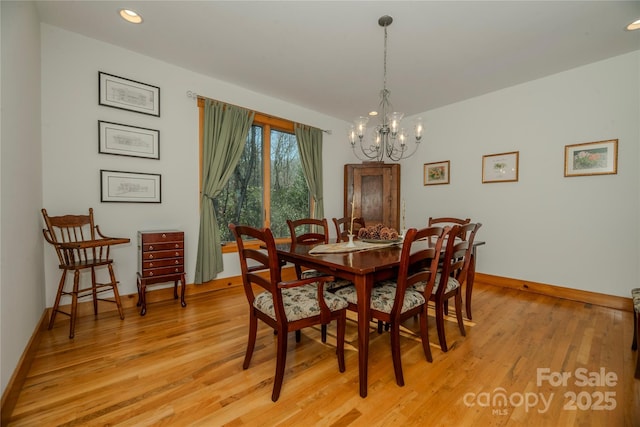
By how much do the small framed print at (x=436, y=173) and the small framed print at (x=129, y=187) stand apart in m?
3.95

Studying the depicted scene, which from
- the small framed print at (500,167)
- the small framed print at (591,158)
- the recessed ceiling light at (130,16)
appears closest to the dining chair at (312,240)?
the recessed ceiling light at (130,16)

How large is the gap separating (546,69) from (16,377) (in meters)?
5.36

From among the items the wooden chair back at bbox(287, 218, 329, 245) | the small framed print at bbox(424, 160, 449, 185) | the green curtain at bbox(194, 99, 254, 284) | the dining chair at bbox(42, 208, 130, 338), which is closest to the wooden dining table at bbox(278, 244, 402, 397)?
the wooden chair back at bbox(287, 218, 329, 245)

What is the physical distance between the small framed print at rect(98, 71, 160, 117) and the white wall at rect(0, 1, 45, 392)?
48 cm

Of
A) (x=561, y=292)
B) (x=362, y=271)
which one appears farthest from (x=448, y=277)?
(x=561, y=292)

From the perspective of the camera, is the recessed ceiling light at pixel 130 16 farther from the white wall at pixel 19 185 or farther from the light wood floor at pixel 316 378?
the light wood floor at pixel 316 378

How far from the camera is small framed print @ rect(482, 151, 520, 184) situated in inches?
147

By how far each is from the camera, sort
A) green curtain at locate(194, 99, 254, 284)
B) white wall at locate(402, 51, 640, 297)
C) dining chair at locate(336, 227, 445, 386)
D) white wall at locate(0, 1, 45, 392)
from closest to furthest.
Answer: white wall at locate(0, 1, 45, 392) → dining chair at locate(336, 227, 445, 386) → white wall at locate(402, 51, 640, 297) → green curtain at locate(194, 99, 254, 284)

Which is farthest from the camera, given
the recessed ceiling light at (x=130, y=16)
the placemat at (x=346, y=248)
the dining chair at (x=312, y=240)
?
the recessed ceiling light at (x=130, y=16)

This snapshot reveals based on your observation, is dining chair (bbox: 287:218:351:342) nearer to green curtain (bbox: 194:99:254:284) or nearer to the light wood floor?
the light wood floor

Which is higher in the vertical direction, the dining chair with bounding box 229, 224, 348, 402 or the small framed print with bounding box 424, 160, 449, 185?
the small framed print with bounding box 424, 160, 449, 185

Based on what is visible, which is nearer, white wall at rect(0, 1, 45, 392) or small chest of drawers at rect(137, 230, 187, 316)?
Result: white wall at rect(0, 1, 45, 392)

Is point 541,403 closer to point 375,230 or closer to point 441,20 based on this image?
point 375,230

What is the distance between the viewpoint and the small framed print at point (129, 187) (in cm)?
282
